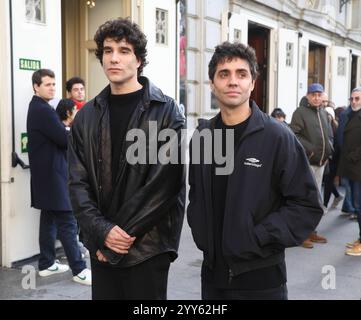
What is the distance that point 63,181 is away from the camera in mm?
4637

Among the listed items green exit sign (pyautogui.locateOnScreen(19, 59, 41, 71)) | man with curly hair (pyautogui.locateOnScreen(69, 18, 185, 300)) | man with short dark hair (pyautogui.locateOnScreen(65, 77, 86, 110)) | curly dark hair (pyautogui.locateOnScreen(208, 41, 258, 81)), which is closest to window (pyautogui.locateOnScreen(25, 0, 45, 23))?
green exit sign (pyautogui.locateOnScreen(19, 59, 41, 71))

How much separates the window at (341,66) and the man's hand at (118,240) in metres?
15.1

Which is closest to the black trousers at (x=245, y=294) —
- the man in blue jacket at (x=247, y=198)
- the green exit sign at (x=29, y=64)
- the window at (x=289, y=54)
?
the man in blue jacket at (x=247, y=198)

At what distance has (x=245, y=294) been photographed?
2338mm

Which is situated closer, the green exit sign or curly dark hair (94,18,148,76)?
curly dark hair (94,18,148,76)

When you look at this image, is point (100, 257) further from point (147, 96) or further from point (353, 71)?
point (353, 71)

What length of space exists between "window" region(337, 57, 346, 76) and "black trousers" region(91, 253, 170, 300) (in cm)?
1499

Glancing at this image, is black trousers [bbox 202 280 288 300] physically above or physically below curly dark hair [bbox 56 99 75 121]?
below

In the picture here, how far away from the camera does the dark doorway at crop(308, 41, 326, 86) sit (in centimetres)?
1506

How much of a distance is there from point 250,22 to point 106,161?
8.83 m

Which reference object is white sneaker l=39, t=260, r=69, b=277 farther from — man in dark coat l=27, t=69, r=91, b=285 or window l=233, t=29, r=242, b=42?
window l=233, t=29, r=242, b=42

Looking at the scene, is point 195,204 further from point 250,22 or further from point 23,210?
point 250,22

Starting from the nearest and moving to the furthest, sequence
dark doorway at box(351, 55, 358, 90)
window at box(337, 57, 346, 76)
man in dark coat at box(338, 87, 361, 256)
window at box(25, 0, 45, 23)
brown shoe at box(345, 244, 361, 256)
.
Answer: window at box(25, 0, 45, 23) < brown shoe at box(345, 244, 361, 256) < man in dark coat at box(338, 87, 361, 256) < window at box(337, 57, 346, 76) < dark doorway at box(351, 55, 358, 90)

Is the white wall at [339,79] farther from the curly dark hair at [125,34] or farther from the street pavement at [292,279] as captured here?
the curly dark hair at [125,34]
